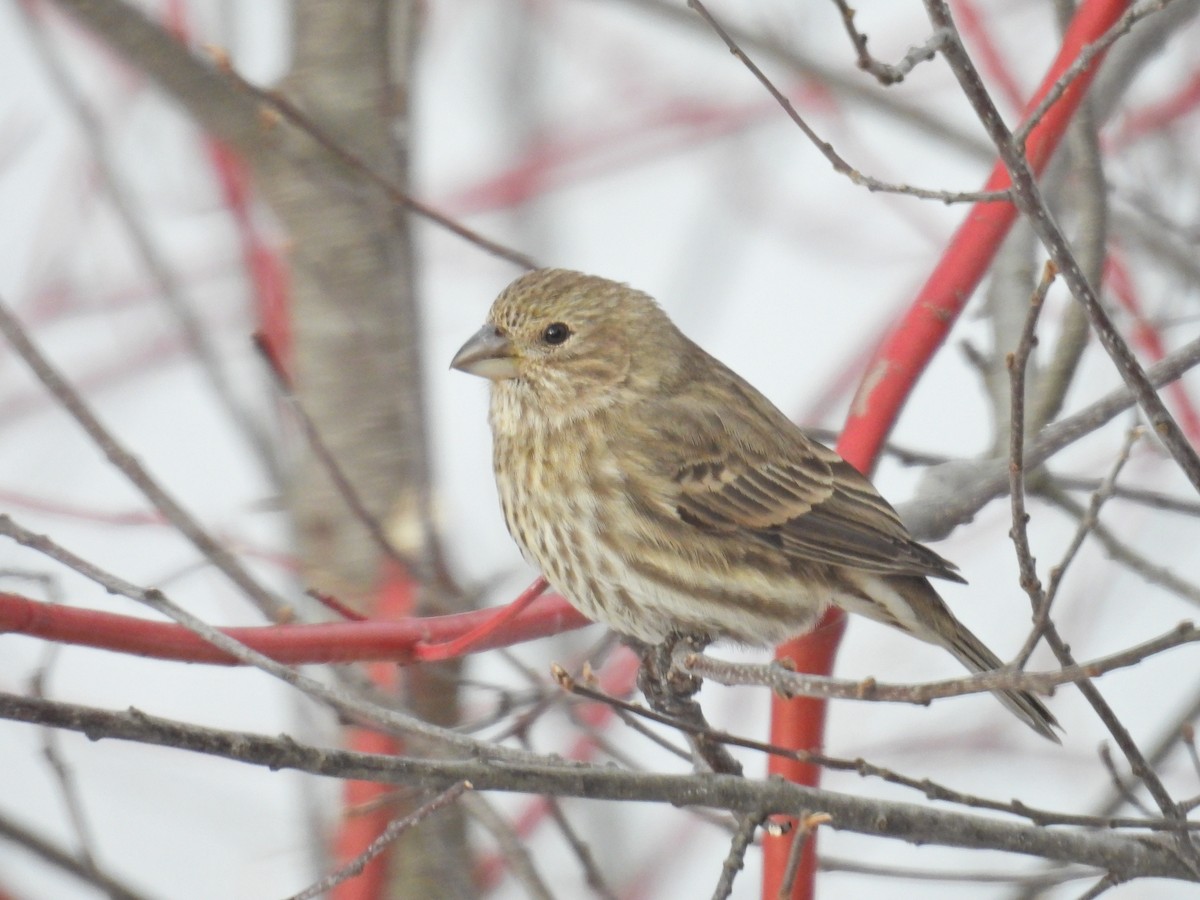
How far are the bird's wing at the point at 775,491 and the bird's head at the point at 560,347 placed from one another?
0.16 metres

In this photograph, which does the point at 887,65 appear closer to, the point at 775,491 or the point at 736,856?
the point at 736,856

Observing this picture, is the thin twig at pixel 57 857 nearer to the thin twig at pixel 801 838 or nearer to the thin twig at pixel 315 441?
the thin twig at pixel 315 441

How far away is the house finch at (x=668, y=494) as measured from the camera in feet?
11.9

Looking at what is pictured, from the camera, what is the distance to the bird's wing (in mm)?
3648

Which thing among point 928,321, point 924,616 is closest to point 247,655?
point 928,321

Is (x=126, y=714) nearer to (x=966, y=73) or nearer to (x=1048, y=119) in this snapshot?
(x=966, y=73)

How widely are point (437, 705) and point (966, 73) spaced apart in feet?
8.19

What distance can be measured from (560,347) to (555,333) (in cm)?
4

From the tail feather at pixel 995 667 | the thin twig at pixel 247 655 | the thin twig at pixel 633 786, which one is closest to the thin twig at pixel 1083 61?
the thin twig at pixel 633 786

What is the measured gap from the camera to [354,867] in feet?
7.25

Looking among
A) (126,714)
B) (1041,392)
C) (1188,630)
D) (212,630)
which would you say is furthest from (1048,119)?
(126,714)

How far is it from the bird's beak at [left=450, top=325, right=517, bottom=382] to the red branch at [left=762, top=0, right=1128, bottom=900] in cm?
97

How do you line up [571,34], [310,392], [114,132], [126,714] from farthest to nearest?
1. [571,34]
2. [114,132]
3. [310,392]
4. [126,714]

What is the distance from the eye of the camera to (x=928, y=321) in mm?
3268
